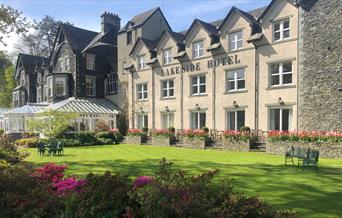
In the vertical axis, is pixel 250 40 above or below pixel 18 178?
above

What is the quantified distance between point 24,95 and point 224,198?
57.8 metres

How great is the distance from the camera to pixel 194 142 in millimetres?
25484

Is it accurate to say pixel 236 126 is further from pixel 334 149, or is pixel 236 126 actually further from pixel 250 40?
pixel 334 149

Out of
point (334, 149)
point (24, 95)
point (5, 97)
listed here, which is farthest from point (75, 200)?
point (5, 97)

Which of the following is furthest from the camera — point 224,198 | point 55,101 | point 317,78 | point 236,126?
point 55,101

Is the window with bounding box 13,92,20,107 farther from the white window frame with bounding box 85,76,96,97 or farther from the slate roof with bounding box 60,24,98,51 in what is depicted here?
the white window frame with bounding box 85,76,96,97

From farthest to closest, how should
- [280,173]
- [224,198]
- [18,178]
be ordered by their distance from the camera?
[280,173] < [18,178] < [224,198]

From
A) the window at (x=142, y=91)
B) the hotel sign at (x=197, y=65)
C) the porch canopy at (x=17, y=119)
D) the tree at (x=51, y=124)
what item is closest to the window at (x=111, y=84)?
the window at (x=142, y=91)

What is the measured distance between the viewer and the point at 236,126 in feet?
90.7

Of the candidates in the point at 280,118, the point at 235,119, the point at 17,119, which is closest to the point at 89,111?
the point at 17,119

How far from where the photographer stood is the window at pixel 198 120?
30612 mm

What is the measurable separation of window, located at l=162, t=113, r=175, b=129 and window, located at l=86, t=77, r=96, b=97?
550 inches

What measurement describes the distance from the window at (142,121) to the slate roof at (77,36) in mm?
14095

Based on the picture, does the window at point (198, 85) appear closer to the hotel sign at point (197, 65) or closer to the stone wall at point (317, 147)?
the hotel sign at point (197, 65)
